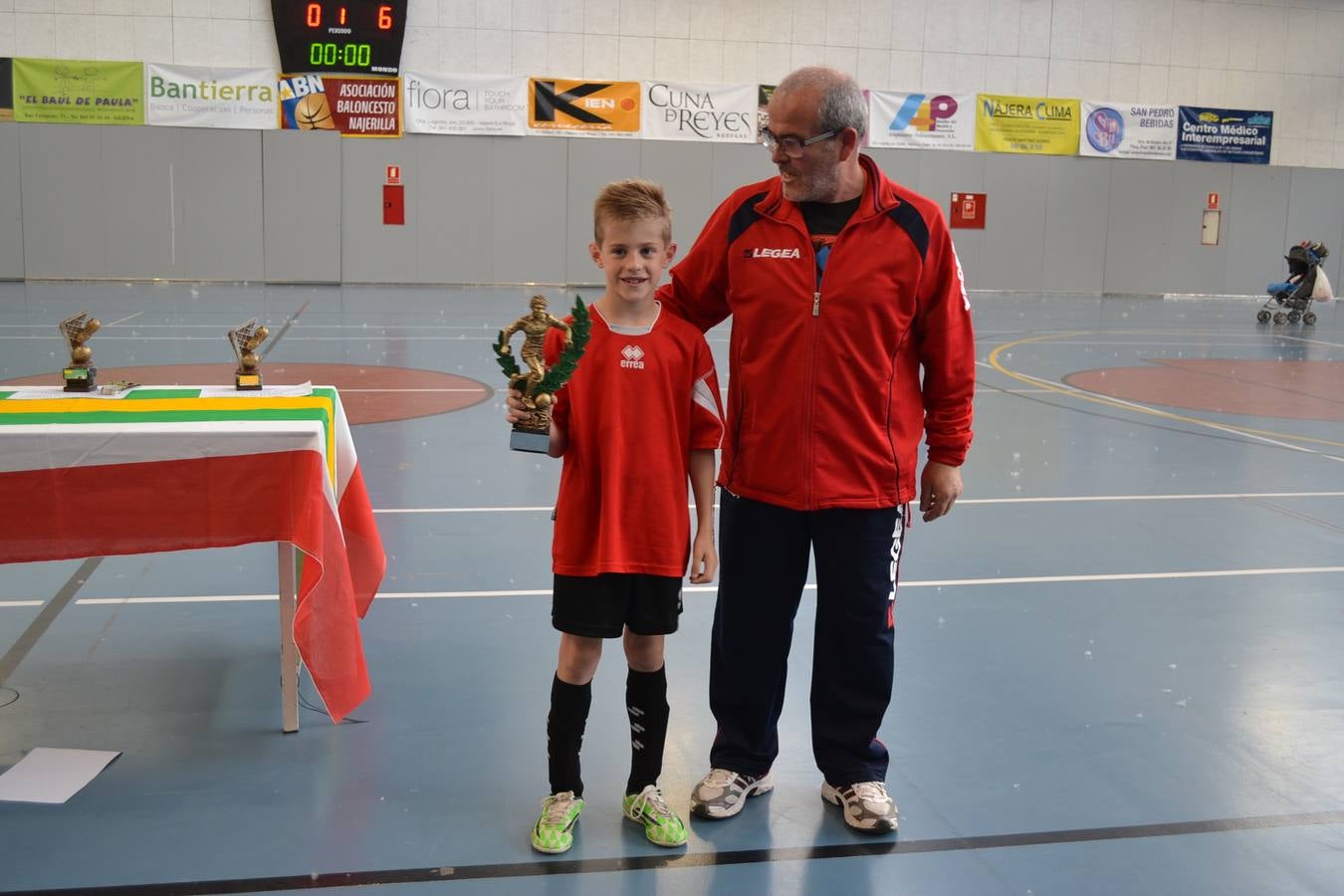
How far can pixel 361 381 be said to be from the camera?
401 inches

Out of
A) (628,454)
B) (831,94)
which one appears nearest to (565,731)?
(628,454)

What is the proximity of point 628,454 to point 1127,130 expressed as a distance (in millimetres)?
23247

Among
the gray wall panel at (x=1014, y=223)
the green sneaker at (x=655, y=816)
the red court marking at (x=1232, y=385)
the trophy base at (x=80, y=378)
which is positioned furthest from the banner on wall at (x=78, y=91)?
the green sneaker at (x=655, y=816)

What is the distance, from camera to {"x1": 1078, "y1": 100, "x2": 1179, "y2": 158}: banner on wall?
2314 centimetres

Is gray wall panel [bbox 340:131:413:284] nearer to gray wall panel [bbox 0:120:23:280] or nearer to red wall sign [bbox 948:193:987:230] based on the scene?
gray wall panel [bbox 0:120:23:280]

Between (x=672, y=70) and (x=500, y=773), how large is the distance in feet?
65.1

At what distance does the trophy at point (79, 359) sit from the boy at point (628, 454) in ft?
6.66

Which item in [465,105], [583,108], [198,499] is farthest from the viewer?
[583,108]

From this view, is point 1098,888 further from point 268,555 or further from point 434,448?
point 434,448

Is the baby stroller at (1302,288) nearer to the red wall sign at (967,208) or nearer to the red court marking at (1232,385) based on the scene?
the red court marking at (1232,385)

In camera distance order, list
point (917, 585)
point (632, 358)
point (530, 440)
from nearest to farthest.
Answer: point (530, 440) < point (632, 358) < point (917, 585)

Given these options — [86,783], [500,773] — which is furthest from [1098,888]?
[86,783]

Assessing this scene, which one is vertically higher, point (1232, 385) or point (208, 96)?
point (208, 96)

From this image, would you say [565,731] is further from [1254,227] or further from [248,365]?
[1254,227]
